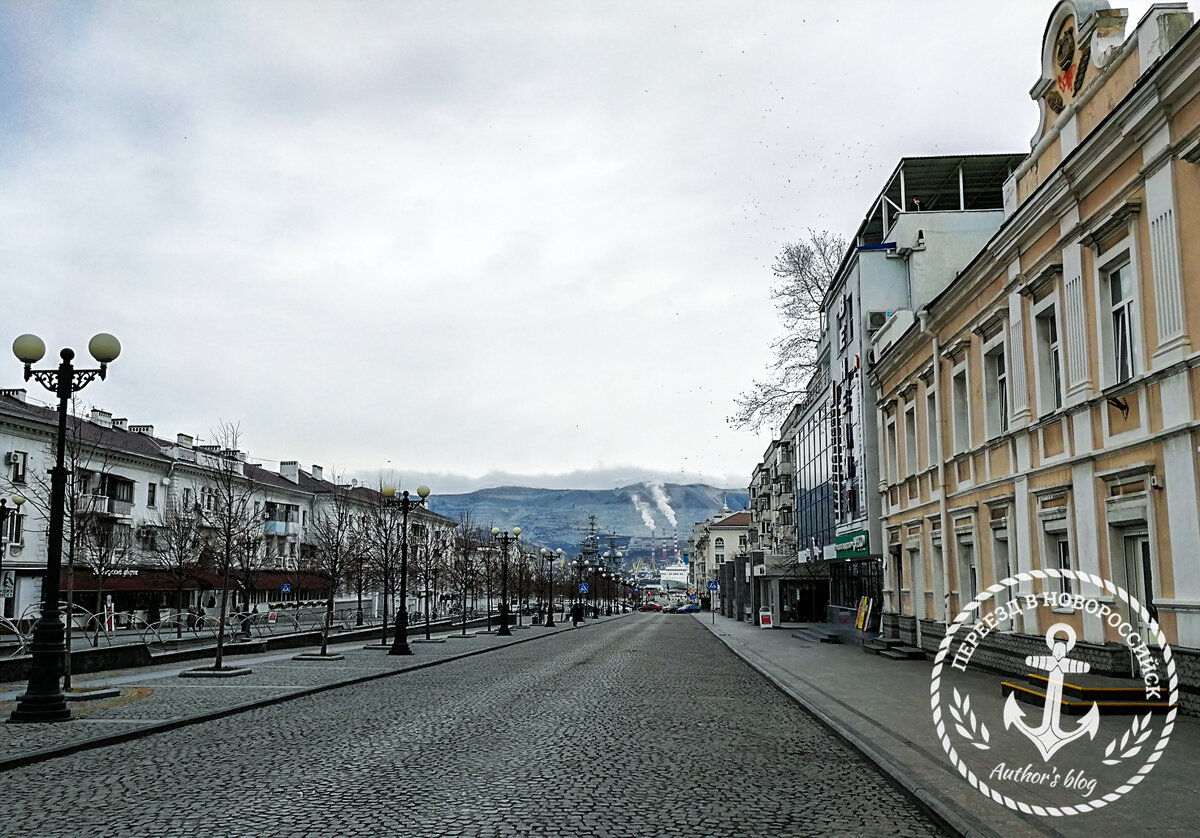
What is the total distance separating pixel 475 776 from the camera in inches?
376

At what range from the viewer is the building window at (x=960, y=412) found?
79.3ft

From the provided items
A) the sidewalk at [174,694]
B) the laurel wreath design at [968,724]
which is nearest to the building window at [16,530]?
the sidewalk at [174,694]

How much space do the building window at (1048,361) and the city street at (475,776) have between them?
7594 mm

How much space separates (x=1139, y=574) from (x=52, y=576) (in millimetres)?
15528

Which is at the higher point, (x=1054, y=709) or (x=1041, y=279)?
(x=1041, y=279)

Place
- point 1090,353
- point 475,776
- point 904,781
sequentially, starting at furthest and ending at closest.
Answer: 1. point 1090,353
2. point 475,776
3. point 904,781

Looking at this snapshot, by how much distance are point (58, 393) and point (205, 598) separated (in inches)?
1924

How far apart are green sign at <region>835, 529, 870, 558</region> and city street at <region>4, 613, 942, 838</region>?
17.7 m

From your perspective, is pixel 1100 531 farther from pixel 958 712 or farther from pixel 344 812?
pixel 344 812

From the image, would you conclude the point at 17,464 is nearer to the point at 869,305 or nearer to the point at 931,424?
Answer: the point at 869,305

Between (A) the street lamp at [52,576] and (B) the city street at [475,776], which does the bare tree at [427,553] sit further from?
(B) the city street at [475,776]

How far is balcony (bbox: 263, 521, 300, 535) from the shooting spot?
69.7 metres

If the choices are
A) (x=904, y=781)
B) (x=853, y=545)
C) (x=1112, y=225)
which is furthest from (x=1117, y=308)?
(x=853, y=545)

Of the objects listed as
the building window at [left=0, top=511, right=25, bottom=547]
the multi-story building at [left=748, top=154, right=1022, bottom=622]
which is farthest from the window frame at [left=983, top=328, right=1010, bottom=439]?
the building window at [left=0, top=511, right=25, bottom=547]
